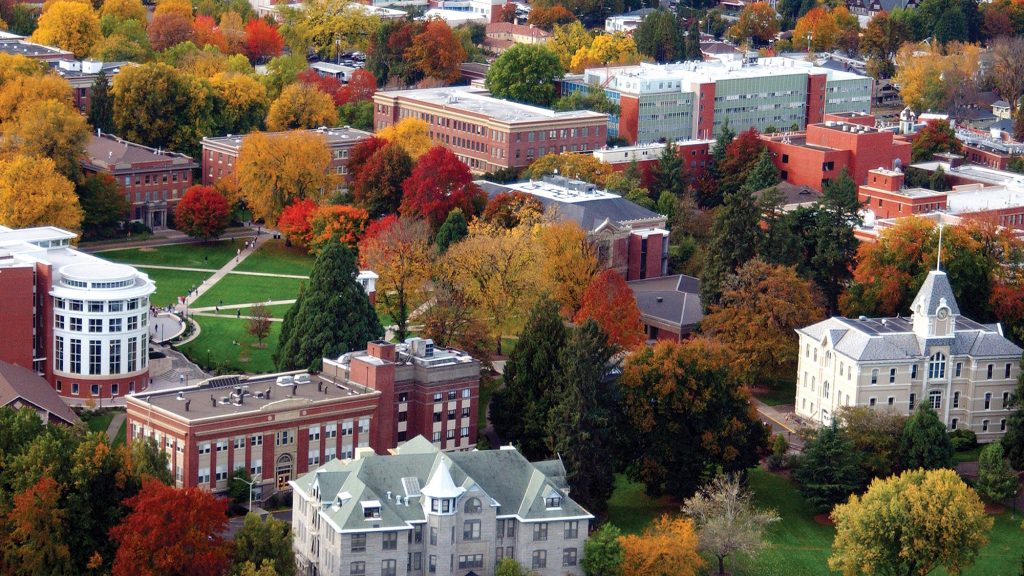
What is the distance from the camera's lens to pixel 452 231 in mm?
106438

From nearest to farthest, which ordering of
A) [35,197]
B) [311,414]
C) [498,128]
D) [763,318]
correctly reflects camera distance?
[311,414]
[763,318]
[35,197]
[498,128]

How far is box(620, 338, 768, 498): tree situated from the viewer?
83.2 metres

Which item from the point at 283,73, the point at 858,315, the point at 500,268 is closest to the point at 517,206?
the point at 500,268

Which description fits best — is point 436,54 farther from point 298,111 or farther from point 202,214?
point 202,214

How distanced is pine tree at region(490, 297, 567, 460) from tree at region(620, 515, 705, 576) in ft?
35.3

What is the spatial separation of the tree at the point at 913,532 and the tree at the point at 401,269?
26.8 m

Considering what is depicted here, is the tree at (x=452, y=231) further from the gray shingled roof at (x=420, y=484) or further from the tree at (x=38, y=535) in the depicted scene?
the tree at (x=38, y=535)

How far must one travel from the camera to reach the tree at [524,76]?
5891 inches

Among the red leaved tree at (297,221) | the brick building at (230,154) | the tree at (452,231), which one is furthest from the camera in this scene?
the brick building at (230,154)

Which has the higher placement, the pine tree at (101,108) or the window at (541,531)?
the pine tree at (101,108)

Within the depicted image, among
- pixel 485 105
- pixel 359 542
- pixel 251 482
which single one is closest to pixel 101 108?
pixel 485 105

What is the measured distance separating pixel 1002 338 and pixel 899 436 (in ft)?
28.3

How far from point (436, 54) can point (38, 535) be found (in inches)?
3804

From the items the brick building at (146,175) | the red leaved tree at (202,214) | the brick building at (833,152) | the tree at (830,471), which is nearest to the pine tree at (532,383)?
the tree at (830,471)
